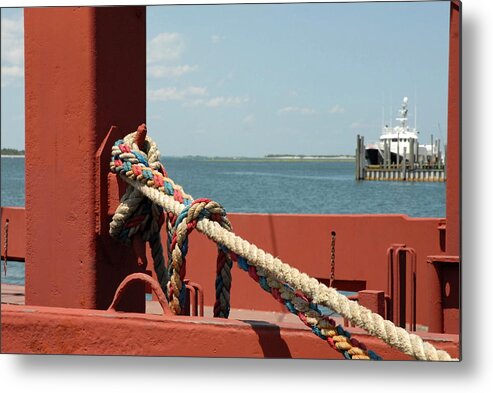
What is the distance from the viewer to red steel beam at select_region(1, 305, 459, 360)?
2734 millimetres

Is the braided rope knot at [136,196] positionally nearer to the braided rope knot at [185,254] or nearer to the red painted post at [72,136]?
the red painted post at [72,136]

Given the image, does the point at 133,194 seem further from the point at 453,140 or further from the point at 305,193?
the point at 305,193

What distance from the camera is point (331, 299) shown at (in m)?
2.56

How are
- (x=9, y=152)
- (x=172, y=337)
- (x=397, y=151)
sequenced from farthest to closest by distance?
(x=397, y=151)
(x=9, y=152)
(x=172, y=337)

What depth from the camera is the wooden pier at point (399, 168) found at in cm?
2802

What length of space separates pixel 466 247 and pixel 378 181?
3226cm

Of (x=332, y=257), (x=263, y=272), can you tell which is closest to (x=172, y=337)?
(x=263, y=272)

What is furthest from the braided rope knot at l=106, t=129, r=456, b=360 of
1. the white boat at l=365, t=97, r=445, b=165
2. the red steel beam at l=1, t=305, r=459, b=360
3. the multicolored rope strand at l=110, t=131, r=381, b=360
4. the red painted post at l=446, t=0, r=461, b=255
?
the white boat at l=365, t=97, r=445, b=165

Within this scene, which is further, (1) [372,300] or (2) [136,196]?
(1) [372,300]

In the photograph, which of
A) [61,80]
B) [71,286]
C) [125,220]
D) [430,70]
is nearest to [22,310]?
[71,286]

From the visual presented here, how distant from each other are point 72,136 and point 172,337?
767 millimetres

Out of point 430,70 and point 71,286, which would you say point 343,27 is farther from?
point 71,286

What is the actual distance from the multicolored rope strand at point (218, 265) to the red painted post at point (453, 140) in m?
1.07

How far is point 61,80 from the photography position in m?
3.05
